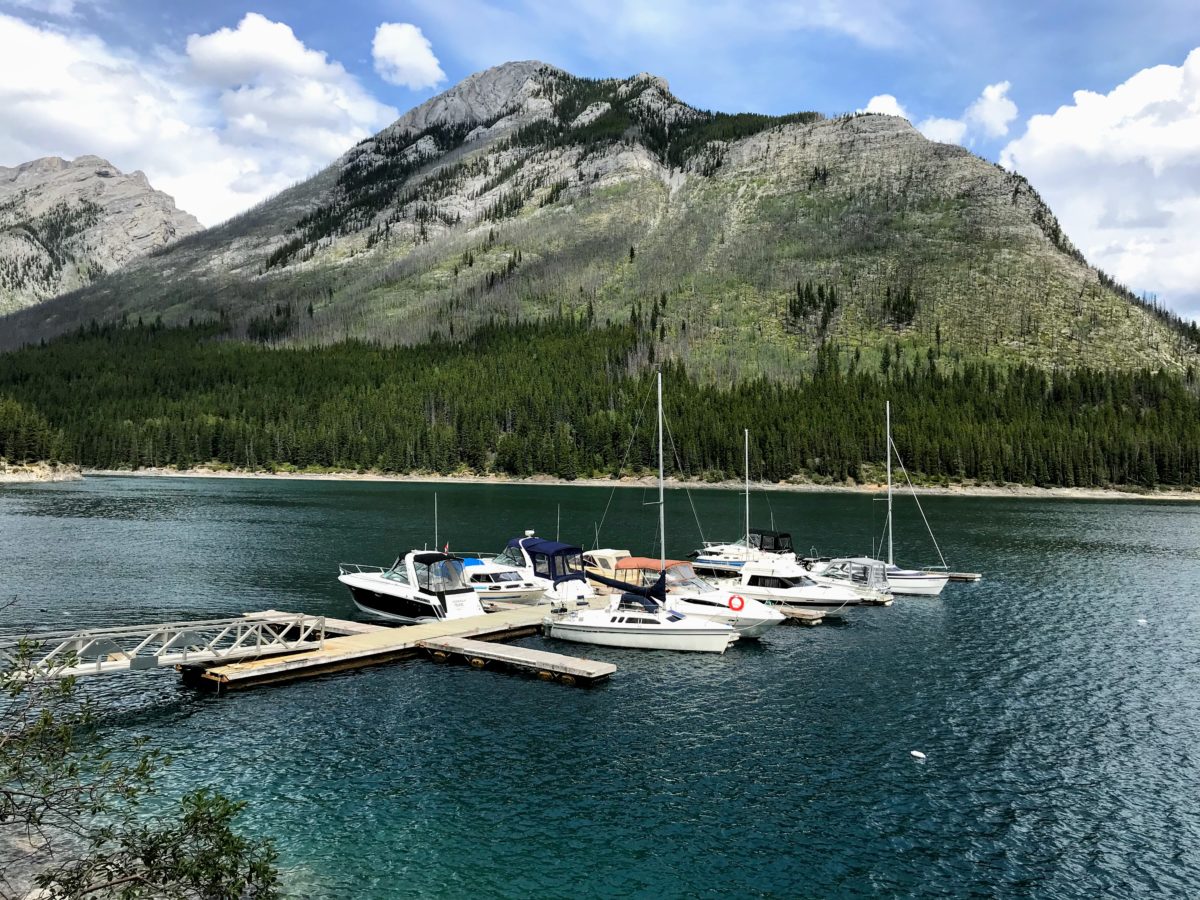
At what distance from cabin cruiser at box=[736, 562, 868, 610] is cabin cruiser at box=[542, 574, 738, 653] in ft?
44.7

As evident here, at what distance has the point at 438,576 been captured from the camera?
5397cm

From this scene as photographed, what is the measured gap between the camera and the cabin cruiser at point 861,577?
209 ft

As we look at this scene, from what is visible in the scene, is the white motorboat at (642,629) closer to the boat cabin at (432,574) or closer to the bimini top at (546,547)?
Answer: the boat cabin at (432,574)

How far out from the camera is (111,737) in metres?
31.4

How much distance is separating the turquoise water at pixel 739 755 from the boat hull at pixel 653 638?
1.07 m

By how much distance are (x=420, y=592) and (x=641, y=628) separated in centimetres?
1628

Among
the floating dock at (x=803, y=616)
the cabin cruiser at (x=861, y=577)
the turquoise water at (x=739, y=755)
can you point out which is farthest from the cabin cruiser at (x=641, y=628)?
the cabin cruiser at (x=861, y=577)

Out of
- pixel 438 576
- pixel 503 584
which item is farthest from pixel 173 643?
pixel 503 584

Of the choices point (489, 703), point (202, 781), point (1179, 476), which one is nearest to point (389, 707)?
point (489, 703)

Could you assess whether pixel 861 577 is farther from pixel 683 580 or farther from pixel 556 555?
pixel 556 555

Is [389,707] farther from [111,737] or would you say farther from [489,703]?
[111,737]

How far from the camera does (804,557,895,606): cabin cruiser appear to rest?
6381 cm

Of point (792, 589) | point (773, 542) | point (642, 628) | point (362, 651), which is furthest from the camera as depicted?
point (773, 542)

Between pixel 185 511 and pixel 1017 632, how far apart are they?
4870 inches
